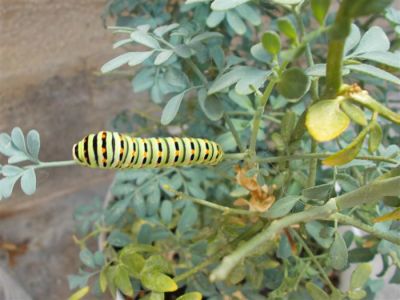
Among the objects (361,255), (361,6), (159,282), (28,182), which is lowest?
(361,255)

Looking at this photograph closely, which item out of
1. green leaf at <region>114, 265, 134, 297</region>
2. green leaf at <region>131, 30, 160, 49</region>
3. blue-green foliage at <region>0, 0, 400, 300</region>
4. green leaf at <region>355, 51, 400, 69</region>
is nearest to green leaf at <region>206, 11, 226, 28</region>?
blue-green foliage at <region>0, 0, 400, 300</region>

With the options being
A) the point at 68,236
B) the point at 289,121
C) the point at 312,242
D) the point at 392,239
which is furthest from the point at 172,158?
the point at 68,236

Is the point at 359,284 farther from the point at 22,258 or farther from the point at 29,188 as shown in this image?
the point at 22,258

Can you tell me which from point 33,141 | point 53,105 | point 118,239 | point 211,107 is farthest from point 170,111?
point 53,105

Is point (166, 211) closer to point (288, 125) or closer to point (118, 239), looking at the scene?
point (118, 239)

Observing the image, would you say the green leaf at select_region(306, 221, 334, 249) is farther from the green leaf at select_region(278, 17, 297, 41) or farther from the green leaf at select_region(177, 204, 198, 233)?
the green leaf at select_region(278, 17, 297, 41)

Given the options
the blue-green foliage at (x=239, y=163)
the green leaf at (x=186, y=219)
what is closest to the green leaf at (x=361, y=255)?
the blue-green foliage at (x=239, y=163)

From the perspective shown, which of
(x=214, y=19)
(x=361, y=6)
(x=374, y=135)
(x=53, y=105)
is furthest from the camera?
(x=53, y=105)
